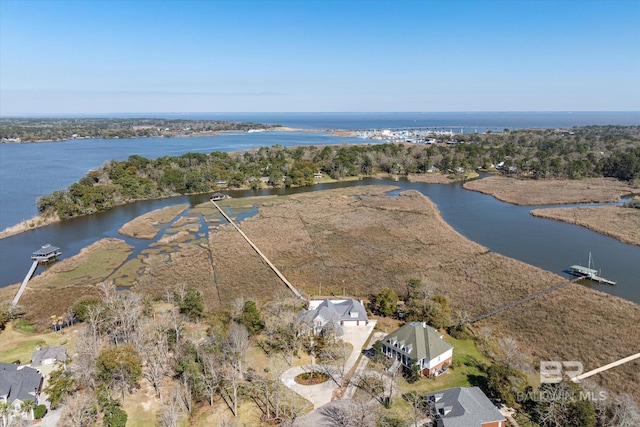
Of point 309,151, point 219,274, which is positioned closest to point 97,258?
point 219,274

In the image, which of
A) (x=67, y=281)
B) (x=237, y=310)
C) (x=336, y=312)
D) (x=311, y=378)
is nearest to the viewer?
(x=311, y=378)

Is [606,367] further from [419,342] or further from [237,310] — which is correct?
[237,310]

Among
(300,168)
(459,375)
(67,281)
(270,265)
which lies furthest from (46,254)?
(300,168)

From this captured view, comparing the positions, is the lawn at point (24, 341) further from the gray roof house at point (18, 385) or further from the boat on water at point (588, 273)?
the boat on water at point (588, 273)

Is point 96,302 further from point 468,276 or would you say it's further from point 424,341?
point 468,276

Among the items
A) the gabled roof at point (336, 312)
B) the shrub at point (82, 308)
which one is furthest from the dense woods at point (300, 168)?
the gabled roof at point (336, 312)

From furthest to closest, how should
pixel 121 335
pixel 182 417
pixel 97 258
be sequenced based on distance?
1. pixel 97 258
2. pixel 121 335
3. pixel 182 417
